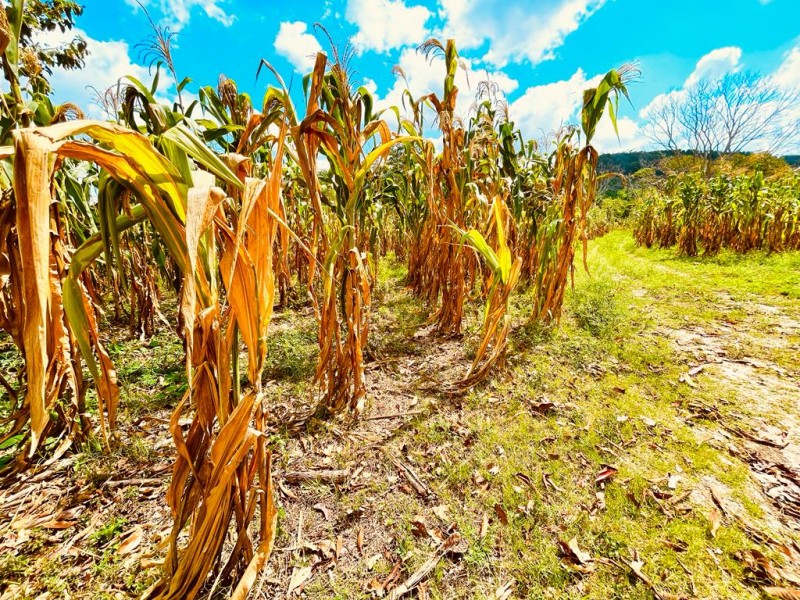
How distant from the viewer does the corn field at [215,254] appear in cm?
56

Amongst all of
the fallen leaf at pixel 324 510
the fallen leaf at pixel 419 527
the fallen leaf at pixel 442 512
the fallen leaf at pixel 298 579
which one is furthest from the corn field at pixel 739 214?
the fallen leaf at pixel 298 579

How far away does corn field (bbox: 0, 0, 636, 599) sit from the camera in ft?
1.84

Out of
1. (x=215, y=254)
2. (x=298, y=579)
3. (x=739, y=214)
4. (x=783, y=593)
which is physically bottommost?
(x=783, y=593)

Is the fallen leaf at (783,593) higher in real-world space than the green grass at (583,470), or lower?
lower

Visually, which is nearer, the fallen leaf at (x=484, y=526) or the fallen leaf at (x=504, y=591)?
the fallen leaf at (x=504, y=591)

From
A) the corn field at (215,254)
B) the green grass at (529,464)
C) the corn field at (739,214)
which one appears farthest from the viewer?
the corn field at (739,214)

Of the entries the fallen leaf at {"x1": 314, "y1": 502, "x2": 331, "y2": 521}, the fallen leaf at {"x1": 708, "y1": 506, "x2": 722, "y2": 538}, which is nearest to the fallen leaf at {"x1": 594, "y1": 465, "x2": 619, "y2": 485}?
the fallen leaf at {"x1": 708, "y1": 506, "x2": 722, "y2": 538}

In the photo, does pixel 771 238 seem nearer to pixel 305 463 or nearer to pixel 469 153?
pixel 469 153

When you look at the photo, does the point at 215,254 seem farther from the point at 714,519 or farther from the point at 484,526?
the point at 714,519

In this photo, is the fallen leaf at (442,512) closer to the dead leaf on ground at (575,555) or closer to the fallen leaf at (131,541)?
the dead leaf on ground at (575,555)

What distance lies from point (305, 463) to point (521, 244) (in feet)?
12.6

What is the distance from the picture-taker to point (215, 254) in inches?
30.0

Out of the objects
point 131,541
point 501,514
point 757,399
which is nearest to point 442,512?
point 501,514

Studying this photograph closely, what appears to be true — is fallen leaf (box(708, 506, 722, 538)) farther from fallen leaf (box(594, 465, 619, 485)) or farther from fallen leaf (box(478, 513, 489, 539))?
fallen leaf (box(478, 513, 489, 539))
